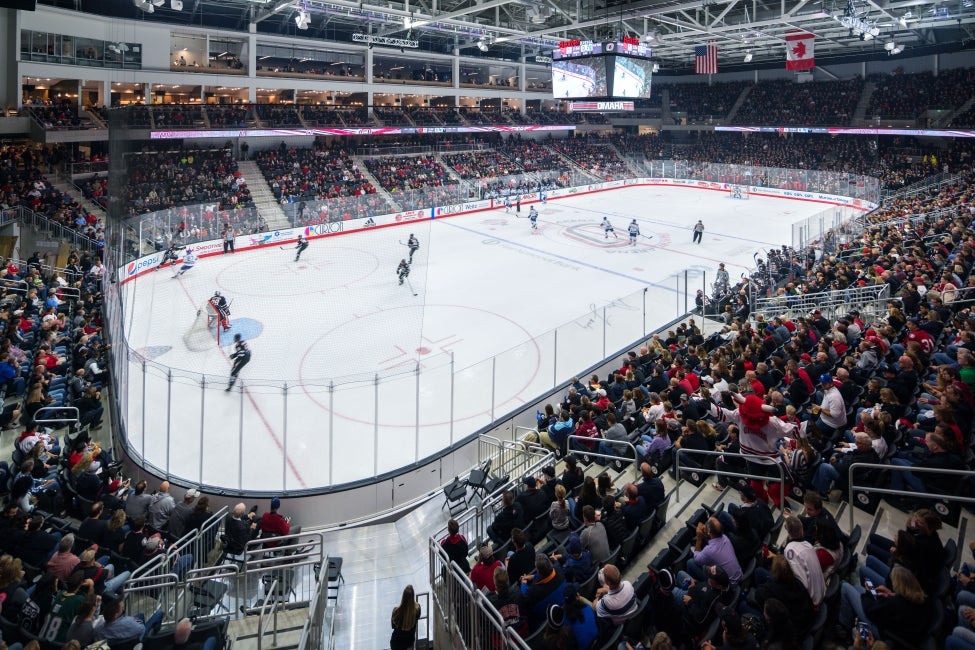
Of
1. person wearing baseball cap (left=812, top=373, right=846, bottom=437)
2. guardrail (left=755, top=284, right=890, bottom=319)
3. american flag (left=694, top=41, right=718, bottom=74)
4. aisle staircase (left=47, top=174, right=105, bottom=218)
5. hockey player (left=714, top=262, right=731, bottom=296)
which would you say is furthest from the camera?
american flag (left=694, top=41, right=718, bottom=74)

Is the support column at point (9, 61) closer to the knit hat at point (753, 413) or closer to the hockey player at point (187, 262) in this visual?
the hockey player at point (187, 262)

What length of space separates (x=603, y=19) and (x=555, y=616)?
25402 mm

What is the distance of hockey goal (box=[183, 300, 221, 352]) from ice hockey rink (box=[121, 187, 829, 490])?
33 centimetres

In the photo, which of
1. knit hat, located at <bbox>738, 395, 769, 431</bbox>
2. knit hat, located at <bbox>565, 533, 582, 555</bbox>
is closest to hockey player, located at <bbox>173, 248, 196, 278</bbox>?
knit hat, located at <bbox>565, 533, 582, 555</bbox>

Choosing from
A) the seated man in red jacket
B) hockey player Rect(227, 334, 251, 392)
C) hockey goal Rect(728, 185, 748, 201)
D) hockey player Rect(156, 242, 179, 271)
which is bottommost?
the seated man in red jacket

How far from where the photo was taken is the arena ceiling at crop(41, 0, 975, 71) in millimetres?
23744

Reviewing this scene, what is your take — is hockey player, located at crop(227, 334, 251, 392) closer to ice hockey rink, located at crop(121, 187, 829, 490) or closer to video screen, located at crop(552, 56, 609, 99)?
→ ice hockey rink, located at crop(121, 187, 829, 490)

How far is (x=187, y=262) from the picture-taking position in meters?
19.0

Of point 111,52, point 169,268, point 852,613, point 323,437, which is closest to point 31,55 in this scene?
point 111,52

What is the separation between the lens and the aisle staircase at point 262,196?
2288cm

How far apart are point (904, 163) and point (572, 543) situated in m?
43.7

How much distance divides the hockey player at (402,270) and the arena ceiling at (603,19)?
11494 mm

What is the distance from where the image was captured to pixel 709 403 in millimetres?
7906

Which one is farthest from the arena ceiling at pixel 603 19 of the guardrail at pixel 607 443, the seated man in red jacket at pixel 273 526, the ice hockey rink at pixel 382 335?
the guardrail at pixel 607 443
